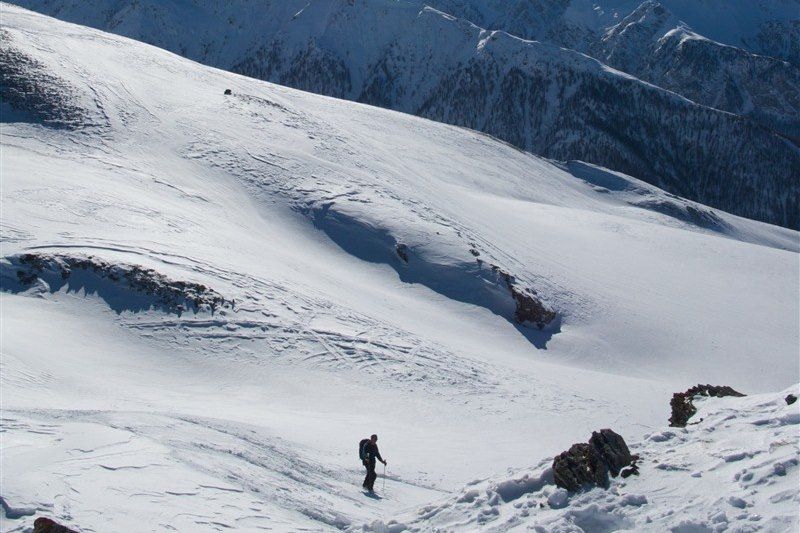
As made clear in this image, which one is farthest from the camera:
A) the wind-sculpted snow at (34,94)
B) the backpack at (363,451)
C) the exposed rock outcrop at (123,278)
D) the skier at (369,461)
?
the wind-sculpted snow at (34,94)

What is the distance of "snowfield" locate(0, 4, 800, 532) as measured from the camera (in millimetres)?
9445

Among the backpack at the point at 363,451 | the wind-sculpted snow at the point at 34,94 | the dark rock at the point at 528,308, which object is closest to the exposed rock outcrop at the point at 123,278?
the backpack at the point at 363,451

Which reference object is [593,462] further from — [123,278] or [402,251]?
[402,251]

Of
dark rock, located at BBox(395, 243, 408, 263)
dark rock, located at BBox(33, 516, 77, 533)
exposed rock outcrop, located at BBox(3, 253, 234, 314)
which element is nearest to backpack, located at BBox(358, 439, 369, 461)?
dark rock, located at BBox(33, 516, 77, 533)

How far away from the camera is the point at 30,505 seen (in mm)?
8719

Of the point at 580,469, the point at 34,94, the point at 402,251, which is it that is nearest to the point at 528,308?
the point at 402,251

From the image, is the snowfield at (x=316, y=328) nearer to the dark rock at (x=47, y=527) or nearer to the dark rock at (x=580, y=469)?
the dark rock at (x=580, y=469)

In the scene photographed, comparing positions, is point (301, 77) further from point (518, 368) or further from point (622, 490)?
point (622, 490)

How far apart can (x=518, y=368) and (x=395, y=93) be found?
118 metres

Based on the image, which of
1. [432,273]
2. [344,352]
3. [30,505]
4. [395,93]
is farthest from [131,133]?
[395,93]

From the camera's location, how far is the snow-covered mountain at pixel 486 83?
127000mm

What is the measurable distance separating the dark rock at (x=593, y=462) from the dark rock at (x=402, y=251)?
2209 centimetres

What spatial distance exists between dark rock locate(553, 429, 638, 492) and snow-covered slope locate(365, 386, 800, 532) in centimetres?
14

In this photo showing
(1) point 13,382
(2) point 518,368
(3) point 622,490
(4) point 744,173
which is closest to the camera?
(3) point 622,490
